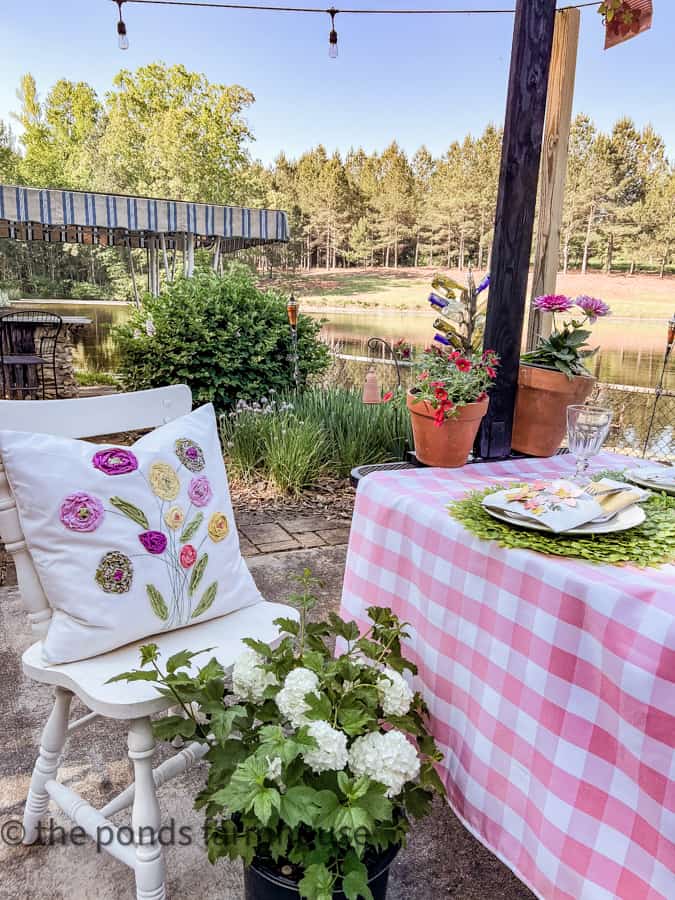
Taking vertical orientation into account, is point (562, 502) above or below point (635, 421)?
above

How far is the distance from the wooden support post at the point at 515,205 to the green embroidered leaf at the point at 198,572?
29.4 inches

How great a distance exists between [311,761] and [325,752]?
23mm

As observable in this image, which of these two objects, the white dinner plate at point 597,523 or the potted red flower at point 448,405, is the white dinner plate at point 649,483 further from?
the potted red flower at point 448,405

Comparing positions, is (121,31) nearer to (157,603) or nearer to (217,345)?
(217,345)

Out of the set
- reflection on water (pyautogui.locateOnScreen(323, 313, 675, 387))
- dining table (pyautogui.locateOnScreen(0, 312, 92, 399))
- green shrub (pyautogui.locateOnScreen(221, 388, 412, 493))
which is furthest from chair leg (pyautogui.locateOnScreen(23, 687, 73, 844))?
reflection on water (pyautogui.locateOnScreen(323, 313, 675, 387))

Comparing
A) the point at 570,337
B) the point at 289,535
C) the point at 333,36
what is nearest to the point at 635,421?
the point at 333,36

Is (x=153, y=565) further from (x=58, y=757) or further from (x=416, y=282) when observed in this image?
(x=416, y=282)

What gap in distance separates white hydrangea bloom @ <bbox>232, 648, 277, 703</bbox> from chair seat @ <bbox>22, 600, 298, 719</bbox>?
0.38ft

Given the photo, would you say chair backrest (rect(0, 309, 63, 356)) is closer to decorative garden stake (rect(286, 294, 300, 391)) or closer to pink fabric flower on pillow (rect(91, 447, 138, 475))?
decorative garden stake (rect(286, 294, 300, 391))

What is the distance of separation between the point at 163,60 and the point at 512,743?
82.3ft

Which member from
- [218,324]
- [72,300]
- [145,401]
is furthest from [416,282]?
[145,401]

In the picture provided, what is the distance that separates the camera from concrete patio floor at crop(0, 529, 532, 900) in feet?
3.69

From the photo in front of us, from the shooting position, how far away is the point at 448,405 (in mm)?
1307

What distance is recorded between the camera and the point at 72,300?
20.3 meters
